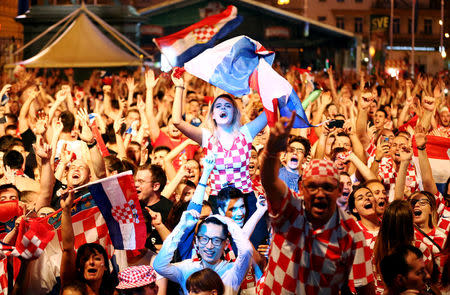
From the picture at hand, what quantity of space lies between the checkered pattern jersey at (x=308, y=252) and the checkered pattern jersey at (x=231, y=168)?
229 centimetres

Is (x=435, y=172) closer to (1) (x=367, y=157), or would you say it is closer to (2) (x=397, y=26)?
(1) (x=367, y=157)

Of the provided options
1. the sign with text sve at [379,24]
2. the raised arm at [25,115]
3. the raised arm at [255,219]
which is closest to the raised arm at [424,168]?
the raised arm at [255,219]

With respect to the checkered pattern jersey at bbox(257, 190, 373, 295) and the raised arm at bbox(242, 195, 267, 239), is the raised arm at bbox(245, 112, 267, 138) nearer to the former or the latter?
the raised arm at bbox(242, 195, 267, 239)

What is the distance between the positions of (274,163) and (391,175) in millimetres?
4280

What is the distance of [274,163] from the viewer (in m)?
4.19

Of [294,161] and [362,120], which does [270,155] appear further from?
[362,120]

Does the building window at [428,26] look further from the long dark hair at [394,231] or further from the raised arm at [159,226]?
the long dark hair at [394,231]

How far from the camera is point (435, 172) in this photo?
27.9 feet

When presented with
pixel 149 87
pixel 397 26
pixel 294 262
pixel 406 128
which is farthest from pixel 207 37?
pixel 397 26

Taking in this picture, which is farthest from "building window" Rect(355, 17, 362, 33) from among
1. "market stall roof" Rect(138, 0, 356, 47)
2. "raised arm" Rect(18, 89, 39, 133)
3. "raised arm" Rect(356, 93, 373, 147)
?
"raised arm" Rect(356, 93, 373, 147)

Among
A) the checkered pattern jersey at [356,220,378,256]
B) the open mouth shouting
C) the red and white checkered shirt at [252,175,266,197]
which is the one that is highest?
the red and white checkered shirt at [252,175,266,197]

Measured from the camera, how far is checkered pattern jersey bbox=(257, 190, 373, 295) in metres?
4.32

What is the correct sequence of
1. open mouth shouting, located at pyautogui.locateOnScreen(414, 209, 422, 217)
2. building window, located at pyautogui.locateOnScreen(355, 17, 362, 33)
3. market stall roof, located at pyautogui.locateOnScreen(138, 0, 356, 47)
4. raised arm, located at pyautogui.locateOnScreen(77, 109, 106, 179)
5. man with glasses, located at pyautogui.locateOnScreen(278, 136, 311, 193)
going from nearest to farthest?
1. open mouth shouting, located at pyautogui.locateOnScreen(414, 209, 422, 217)
2. man with glasses, located at pyautogui.locateOnScreen(278, 136, 311, 193)
3. raised arm, located at pyautogui.locateOnScreen(77, 109, 106, 179)
4. market stall roof, located at pyautogui.locateOnScreen(138, 0, 356, 47)
5. building window, located at pyautogui.locateOnScreen(355, 17, 362, 33)

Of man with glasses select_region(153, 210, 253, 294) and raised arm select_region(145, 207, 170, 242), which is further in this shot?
raised arm select_region(145, 207, 170, 242)
